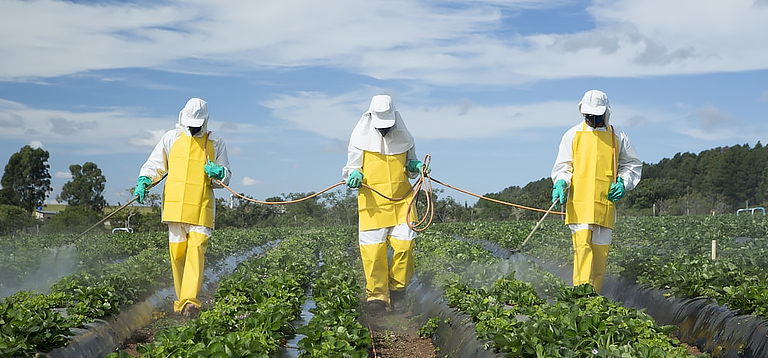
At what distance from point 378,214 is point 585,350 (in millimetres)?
3675

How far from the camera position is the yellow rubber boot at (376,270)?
309 inches

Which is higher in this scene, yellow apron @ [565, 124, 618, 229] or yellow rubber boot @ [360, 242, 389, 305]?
yellow apron @ [565, 124, 618, 229]

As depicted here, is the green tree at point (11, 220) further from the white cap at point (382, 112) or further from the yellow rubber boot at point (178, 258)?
the white cap at point (382, 112)

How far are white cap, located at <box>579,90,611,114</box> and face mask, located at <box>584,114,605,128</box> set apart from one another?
0.08 metres

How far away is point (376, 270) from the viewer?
7.91m

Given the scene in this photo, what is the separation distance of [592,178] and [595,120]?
56 centimetres

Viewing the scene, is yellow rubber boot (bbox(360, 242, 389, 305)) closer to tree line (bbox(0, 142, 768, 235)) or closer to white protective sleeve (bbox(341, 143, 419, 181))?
white protective sleeve (bbox(341, 143, 419, 181))

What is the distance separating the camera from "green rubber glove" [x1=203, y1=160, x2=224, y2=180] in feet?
24.7

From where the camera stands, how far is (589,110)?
715 cm

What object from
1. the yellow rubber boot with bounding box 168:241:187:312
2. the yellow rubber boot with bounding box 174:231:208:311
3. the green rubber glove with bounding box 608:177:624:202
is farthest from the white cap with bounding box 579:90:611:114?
the yellow rubber boot with bounding box 168:241:187:312

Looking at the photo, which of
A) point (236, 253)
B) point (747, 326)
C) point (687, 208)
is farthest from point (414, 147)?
point (687, 208)

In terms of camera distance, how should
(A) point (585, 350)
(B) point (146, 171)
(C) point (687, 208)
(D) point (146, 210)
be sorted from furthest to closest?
1. (C) point (687, 208)
2. (D) point (146, 210)
3. (B) point (146, 171)
4. (A) point (585, 350)

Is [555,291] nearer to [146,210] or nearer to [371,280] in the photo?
[371,280]

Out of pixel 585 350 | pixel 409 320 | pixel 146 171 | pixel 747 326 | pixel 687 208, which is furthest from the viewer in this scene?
pixel 687 208
